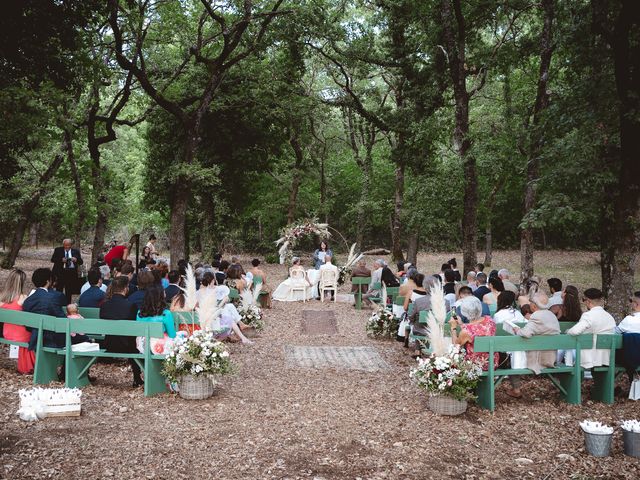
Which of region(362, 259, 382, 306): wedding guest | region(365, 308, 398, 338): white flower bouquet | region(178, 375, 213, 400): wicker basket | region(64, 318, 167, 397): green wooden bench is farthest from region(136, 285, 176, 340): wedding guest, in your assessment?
region(362, 259, 382, 306): wedding guest

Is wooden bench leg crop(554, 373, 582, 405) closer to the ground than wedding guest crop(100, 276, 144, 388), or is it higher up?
closer to the ground

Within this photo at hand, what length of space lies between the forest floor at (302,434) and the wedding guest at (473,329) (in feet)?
2.00

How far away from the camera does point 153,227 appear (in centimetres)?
3988

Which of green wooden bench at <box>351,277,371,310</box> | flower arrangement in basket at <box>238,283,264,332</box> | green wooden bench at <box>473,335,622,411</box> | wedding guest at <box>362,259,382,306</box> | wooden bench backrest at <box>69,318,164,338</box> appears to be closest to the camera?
green wooden bench at <box>473,335,622,411</box>

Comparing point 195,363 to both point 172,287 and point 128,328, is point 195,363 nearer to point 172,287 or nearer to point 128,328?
point 128,328

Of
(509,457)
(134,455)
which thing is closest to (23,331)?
(134,455)

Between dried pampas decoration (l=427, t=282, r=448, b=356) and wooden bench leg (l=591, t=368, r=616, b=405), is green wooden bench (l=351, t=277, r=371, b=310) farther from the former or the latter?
dried pampas decoration (l=427, t=282, r=448, b=356)

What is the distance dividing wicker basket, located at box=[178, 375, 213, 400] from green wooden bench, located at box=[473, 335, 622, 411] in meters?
3.30

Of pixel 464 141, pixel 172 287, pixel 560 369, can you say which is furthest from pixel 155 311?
pixel 464 141

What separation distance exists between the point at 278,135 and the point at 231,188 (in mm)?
3626

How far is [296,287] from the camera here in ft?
58.3

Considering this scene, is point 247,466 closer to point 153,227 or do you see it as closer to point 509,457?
point 509,457

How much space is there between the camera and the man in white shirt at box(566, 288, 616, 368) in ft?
23.5

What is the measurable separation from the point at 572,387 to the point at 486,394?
47.5 inches
